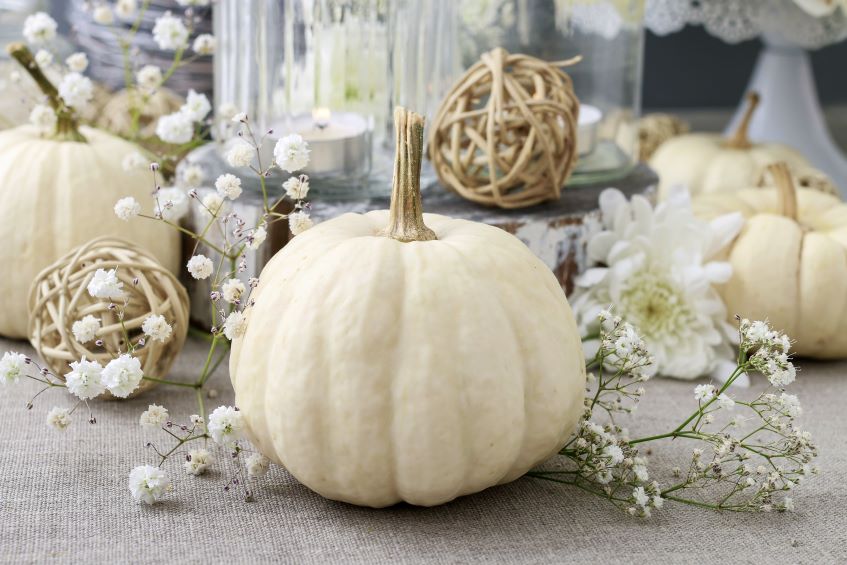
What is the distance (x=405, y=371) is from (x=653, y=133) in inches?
57.0

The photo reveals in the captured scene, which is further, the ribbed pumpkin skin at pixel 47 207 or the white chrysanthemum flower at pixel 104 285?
the ribbed pumpkin skin at pixel 47 207

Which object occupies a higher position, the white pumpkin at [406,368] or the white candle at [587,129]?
the white candle at [587,129]

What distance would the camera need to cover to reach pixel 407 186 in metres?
0.90

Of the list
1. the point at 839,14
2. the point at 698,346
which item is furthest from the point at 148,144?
the point at 839,14

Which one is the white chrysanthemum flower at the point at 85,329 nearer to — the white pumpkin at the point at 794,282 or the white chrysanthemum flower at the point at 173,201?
the white chrysanthemum flower at the point at 173,201

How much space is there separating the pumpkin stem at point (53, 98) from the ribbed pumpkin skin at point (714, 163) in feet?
3.38

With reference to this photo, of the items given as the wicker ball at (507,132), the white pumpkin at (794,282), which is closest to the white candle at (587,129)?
the wicker ball at (507,132)

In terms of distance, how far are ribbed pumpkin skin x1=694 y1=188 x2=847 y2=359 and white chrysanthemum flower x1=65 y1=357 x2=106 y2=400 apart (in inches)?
31.5

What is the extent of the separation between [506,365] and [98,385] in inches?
14.4

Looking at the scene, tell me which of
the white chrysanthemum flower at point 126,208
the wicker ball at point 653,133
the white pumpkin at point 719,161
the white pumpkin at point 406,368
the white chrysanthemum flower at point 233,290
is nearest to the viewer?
the white pumpkin at point 406,368

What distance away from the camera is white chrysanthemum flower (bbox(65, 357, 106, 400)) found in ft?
2.86

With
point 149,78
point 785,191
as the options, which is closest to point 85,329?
point 149,78

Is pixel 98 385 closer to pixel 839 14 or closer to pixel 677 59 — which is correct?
pixel 839 14

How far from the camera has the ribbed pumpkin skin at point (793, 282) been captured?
1.27 metres
